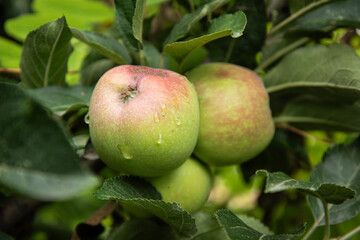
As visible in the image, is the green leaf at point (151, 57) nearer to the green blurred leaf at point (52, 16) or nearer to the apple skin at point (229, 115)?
the apple skin at point (229, 115)

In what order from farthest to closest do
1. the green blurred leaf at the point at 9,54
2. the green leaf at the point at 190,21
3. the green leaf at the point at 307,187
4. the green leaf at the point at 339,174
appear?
the green blurred leaf at the point at 9,54, the green leaf at the point at 339,174, the green leaf at the point at 190,21, the green leaf at the point at 307,187

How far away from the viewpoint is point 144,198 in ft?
1.99

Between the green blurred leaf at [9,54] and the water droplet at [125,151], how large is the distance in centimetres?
66

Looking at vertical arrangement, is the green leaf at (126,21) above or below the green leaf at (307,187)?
above

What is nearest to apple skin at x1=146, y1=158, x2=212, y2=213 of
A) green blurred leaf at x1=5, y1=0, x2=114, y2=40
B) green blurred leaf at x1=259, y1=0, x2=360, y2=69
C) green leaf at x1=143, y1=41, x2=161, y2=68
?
green leaf at x1=143, y1=41, x2=161, y2=68

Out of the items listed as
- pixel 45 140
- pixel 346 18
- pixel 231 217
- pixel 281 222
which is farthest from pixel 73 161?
pixel 281 222

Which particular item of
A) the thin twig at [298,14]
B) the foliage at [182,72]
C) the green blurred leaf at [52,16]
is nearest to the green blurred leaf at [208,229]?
the foliage at [182,72]

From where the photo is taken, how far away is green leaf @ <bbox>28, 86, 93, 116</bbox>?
738mm

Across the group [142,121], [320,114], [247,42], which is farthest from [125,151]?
[320,114]

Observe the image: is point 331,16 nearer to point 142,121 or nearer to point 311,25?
point 311,25

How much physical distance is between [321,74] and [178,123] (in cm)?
36

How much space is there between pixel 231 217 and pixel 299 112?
413mm

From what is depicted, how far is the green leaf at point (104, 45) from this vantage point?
28.4 inches

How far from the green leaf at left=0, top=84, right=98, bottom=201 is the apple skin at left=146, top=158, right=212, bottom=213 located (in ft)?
1.02
